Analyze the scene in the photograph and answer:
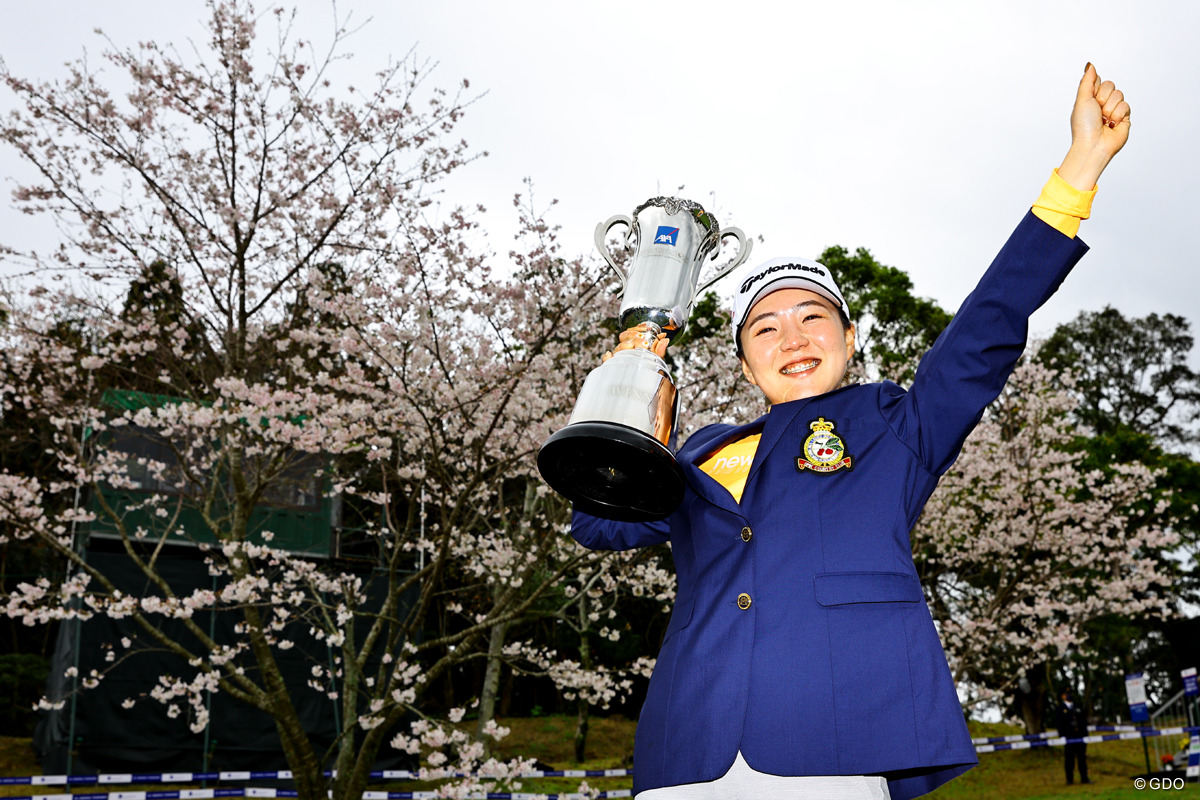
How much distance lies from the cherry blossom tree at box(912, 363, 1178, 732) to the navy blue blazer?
11687mm

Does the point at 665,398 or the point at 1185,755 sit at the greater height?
the point at 665,398

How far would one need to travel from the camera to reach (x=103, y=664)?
42.1ft

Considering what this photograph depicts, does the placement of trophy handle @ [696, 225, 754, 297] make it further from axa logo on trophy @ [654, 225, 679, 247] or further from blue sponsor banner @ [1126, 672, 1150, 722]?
blue sponsor banner @ [1126, 672, 1150, 722]

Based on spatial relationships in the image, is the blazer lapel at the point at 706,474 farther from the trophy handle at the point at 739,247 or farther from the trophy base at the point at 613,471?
the trophy handle at the point at 739,247

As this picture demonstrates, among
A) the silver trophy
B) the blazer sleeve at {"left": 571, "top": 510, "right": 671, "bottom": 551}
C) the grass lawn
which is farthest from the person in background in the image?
the silver trophy

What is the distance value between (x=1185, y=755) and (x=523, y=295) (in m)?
12.9

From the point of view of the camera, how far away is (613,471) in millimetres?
2150

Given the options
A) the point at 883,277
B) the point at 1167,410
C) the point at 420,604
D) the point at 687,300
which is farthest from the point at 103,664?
the point at 1167,410

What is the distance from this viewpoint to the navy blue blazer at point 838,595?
1.83 metres

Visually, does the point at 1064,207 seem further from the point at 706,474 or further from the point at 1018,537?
the point at 1018,537

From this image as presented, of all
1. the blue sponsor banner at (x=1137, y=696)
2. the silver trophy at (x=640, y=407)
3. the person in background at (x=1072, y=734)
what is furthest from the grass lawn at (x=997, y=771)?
the silver trophy at (x=640, y=407)

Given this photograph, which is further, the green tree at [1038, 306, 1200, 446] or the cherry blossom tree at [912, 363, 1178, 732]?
the green tree at [1038, 306, 1200, 446]

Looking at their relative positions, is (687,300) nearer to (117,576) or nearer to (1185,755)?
(117,576)

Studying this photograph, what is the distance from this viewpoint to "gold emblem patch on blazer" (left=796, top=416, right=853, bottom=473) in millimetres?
2113
